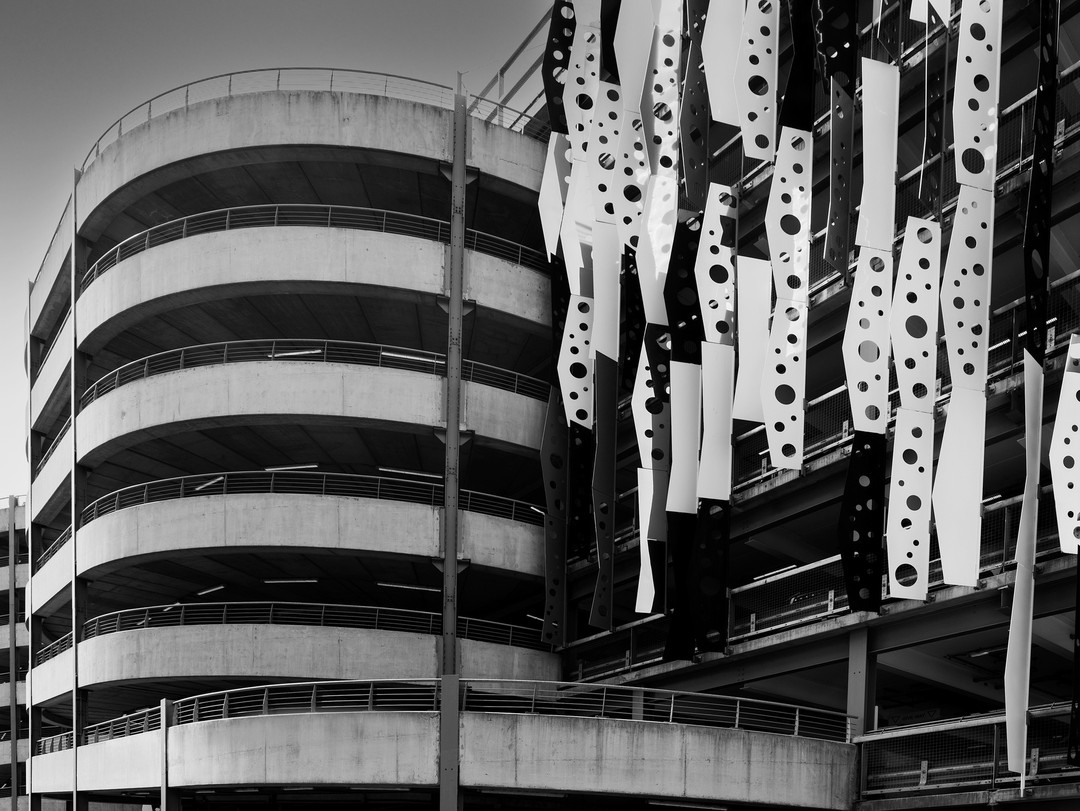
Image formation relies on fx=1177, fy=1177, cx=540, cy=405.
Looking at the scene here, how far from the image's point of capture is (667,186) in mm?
28344

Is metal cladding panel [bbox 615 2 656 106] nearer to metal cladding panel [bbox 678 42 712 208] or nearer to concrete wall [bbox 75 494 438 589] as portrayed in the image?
metal cladding panel [bbox 678 42 712 208]

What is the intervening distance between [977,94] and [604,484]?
1237 cm

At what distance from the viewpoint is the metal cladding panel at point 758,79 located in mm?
25875

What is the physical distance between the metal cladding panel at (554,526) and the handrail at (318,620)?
1.05 metres

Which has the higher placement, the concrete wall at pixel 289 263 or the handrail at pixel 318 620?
the concrete wall at pixel 289 263

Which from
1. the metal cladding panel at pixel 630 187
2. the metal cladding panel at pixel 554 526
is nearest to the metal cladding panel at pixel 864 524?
the metal cladding panel at pixel 630 187

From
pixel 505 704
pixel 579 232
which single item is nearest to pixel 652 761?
pixel 505 704

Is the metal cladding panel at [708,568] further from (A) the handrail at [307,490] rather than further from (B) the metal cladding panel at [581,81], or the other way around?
(B) the metal cladding panel at [581,81]

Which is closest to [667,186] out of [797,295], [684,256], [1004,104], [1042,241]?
[684,256]

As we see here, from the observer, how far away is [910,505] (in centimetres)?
2128

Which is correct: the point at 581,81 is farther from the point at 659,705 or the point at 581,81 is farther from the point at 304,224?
the point at 659,705

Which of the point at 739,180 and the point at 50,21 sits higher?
the point at 50,21

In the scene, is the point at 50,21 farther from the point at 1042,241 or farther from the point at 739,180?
the point at 1042,241

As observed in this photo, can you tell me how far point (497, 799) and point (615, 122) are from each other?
16826 mm
